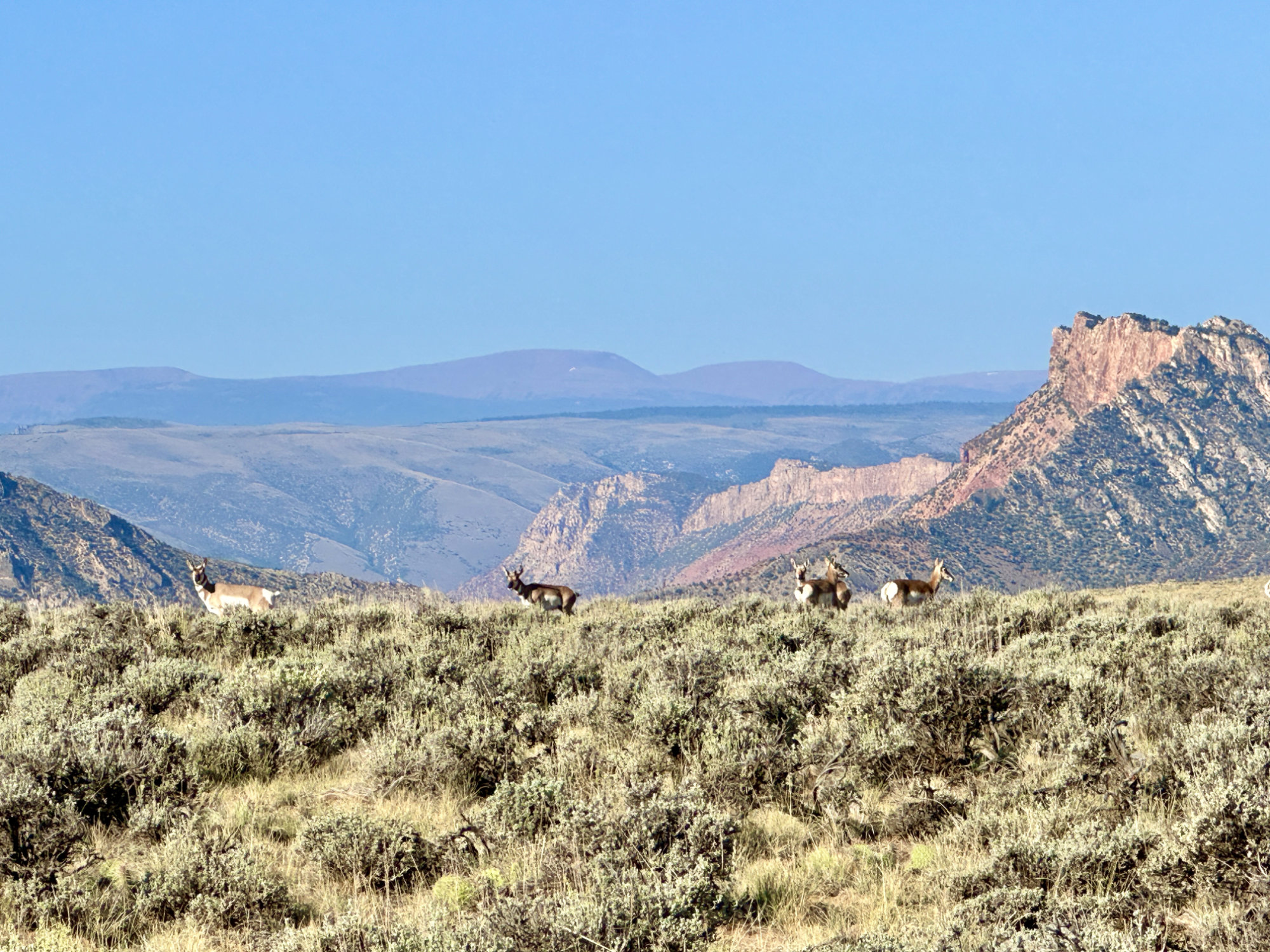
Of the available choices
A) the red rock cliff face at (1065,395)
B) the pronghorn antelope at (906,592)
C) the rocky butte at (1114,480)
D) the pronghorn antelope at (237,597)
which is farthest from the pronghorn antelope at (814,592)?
the red rock cliff face at (1065,395)

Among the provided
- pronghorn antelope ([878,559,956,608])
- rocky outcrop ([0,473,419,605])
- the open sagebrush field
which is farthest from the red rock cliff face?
the open sagebrush field

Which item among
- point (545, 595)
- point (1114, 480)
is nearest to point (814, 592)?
point (545, 595)

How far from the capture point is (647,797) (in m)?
7.05

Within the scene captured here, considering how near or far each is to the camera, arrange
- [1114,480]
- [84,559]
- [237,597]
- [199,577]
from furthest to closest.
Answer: [1114,480], [84,559], [199,577], [237,597]

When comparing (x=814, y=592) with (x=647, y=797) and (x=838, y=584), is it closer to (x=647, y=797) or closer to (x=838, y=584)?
(x=838, y=584)

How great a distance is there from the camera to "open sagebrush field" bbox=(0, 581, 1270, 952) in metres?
5.88

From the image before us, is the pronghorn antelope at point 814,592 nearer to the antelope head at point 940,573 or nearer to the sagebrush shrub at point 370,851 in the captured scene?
the antelope head at point 940,573

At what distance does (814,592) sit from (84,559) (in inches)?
4007

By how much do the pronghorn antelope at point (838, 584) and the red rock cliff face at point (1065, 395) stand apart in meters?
104

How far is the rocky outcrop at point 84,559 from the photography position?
87.2m

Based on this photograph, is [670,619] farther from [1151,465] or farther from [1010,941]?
[1151,465]

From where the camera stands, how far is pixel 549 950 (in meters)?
5.32

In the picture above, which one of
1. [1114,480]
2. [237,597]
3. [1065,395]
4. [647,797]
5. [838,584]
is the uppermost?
[1065,395]

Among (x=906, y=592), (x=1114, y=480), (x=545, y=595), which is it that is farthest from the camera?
(x=1114, y=480)
